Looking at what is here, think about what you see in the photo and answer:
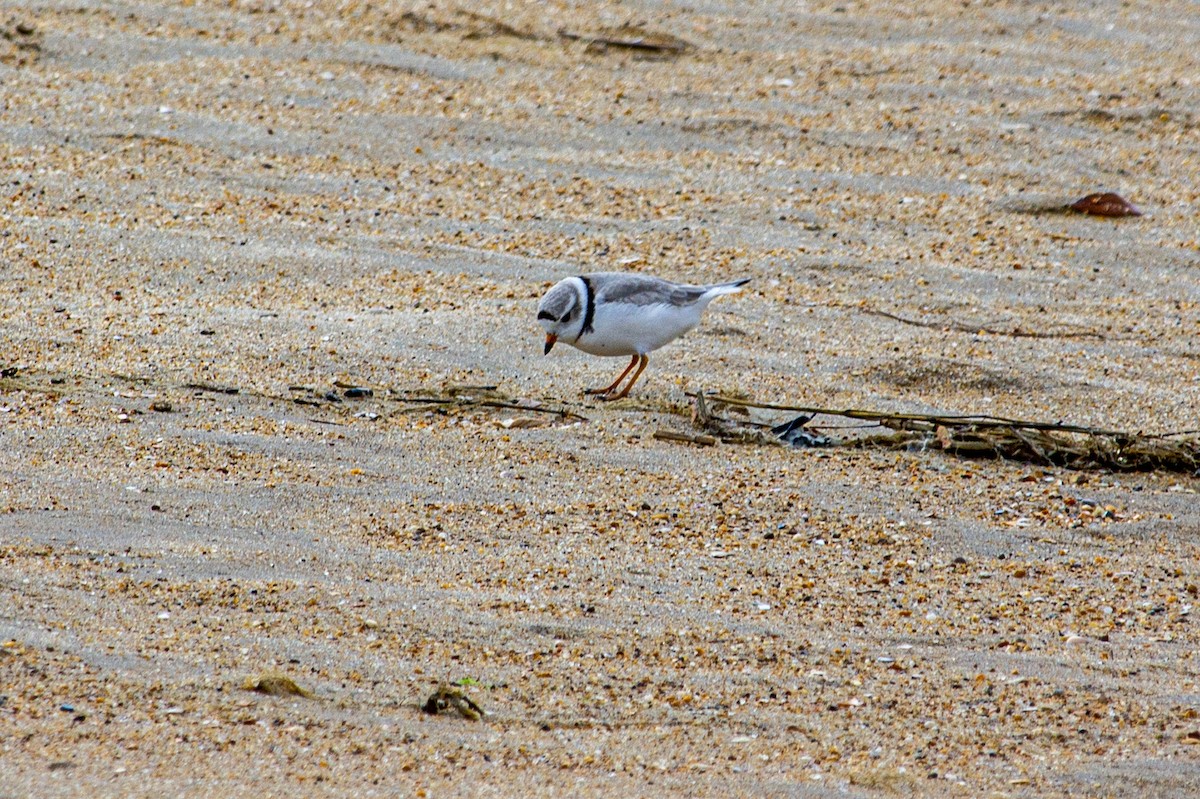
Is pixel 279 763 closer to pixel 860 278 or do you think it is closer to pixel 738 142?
pixel 860 278

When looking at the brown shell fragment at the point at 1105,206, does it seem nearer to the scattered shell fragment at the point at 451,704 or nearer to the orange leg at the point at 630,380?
the orange leg at the point at 630,380

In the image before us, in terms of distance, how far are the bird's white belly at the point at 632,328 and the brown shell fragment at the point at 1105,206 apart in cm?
330

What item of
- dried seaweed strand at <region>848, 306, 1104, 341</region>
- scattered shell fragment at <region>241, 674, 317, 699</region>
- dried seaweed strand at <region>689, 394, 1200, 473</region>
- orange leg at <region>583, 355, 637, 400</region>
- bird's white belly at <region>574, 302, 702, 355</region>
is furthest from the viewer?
dried seaweed strand at <region>848, 306, 1104, 341</region>

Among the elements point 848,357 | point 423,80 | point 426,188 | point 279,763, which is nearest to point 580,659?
point 279,763

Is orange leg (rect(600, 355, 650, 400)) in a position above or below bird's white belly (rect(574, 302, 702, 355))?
below

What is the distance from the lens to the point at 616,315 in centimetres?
618

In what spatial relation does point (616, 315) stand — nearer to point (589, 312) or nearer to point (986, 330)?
point (589, 312)

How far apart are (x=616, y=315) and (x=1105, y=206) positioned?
3.79 meters

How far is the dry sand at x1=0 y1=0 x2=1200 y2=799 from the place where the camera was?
12.0ft

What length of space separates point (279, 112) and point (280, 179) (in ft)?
3.17

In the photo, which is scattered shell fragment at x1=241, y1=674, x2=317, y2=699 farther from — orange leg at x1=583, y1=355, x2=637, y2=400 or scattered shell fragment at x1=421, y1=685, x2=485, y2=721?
orange leg at x1=583, y1=355, x2=637, y2=400

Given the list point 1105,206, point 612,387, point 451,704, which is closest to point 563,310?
point 612,387

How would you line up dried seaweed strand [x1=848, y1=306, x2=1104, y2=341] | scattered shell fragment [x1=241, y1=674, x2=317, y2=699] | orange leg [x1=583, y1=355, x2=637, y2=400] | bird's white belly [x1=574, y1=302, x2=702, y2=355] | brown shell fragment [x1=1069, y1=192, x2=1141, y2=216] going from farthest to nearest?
brown shell fragment [x1=1069, y1=192, x2=1141, y2=216] < dried seaweed strand [x1=848, y1=306, x2=1104, y2=341] < orange leg [x1=583, y1=355, x2=637, y2=400] < bird's white belly [x1=574, y1=302, x2=702, y2=355] < scattered shell fragment [x1=241, y1=674, x2=317, y2=699]

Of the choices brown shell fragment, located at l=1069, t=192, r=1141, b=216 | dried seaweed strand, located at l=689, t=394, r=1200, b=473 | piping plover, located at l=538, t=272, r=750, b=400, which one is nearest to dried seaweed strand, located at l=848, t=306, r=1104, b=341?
dried seaweed strand, located at l=689, t=394, r=1200, b=473
